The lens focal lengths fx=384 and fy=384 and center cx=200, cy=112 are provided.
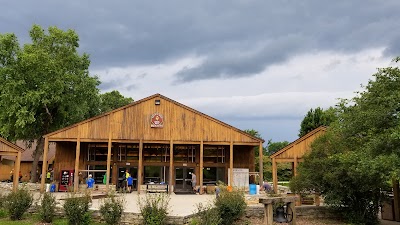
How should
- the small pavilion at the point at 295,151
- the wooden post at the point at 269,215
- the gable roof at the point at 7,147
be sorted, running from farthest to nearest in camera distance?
1. the small pavilion at the point at 295,151
2. the gable roof at the point at 7,147
3. the wooden post at the point at 269,215

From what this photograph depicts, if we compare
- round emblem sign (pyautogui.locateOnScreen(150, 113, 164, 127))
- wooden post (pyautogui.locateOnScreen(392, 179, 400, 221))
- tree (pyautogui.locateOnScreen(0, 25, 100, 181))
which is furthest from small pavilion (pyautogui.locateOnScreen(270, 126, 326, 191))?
tree (pyautogui.locateOnScreen(0, 25, 100, 181))

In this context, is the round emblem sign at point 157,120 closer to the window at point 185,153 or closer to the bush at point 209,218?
the window at point 185,153

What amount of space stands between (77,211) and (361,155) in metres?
9.07

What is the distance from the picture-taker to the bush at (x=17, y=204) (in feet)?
44.5

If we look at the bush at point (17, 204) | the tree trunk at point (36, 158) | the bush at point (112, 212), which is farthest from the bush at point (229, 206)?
the tree trunk at point (36, 158)

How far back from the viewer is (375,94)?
471 inches

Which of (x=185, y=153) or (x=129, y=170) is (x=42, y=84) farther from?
(x=185, y=153)

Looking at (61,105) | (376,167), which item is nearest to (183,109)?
(61,105)

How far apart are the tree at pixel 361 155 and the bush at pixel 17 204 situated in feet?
34.2

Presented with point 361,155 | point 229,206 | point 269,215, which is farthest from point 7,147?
point 361,155

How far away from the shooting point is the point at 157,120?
85.5ft

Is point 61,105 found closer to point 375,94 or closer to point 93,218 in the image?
point 93,218

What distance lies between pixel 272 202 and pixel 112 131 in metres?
16.2

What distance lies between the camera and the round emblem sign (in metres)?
26.0
